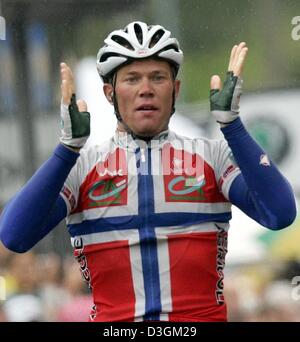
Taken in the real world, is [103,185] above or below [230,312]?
above

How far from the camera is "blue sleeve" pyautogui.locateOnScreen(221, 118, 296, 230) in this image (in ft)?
10.3

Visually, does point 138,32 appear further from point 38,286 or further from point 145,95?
point 38,286

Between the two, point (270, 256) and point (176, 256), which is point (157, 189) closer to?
point (176, 256)

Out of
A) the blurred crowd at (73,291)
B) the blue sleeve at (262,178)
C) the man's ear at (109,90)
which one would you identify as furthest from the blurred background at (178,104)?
the blue sleeve at (262,178)

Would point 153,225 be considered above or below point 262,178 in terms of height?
below

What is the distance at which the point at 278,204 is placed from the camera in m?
3.17

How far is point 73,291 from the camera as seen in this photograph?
5215 mm

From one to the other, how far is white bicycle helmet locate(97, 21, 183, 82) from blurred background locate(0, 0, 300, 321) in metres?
1.73

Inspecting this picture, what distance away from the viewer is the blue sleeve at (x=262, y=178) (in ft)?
10.3

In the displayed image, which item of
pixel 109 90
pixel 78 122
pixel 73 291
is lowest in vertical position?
pixel 73 291

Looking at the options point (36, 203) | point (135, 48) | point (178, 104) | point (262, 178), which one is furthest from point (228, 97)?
point (178, 104)

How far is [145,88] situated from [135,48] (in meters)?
0.15
